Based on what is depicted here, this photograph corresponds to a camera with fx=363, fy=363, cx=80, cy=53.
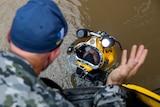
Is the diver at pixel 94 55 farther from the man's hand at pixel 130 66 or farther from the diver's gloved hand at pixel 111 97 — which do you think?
the diver's gloved hand at pixel 111 97

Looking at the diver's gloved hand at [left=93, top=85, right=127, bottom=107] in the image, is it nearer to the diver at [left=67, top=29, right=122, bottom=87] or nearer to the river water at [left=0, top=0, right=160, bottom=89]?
the diver at [left=67, top=29, right=122, bottom=87]

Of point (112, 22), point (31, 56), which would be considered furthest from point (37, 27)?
point (112, 22)

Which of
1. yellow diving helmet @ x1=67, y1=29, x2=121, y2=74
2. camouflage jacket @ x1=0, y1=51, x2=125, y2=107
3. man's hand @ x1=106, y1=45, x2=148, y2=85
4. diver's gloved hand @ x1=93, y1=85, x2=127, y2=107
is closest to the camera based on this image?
camouflage jacket @ x1=0, y1=51, x2=125, y2=107

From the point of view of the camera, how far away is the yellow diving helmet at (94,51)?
1.77 metres

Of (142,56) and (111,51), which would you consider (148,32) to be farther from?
(142,56)

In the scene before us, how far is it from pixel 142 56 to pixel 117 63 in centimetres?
55

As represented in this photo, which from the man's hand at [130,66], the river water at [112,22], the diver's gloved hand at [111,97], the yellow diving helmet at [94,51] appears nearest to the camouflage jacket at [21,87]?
the diver's gloved hand at [111,97]

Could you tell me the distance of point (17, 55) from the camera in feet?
3.08

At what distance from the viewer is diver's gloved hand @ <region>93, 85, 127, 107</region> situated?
128 centimetres

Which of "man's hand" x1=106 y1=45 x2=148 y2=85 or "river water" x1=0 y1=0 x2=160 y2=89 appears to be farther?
"river water" x1=0 y1=0 x2=160 y2=89

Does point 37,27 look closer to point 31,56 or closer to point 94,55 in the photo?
point 31,56

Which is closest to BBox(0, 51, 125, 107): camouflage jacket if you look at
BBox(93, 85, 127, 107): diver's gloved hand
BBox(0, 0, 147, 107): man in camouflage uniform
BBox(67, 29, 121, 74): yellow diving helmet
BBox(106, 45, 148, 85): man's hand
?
BBox(0, 0, 147, 107): man in camouflage uniform

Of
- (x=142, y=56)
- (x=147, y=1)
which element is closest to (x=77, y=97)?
(x=142, y=56)

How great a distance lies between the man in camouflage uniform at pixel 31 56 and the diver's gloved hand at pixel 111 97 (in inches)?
12.3
